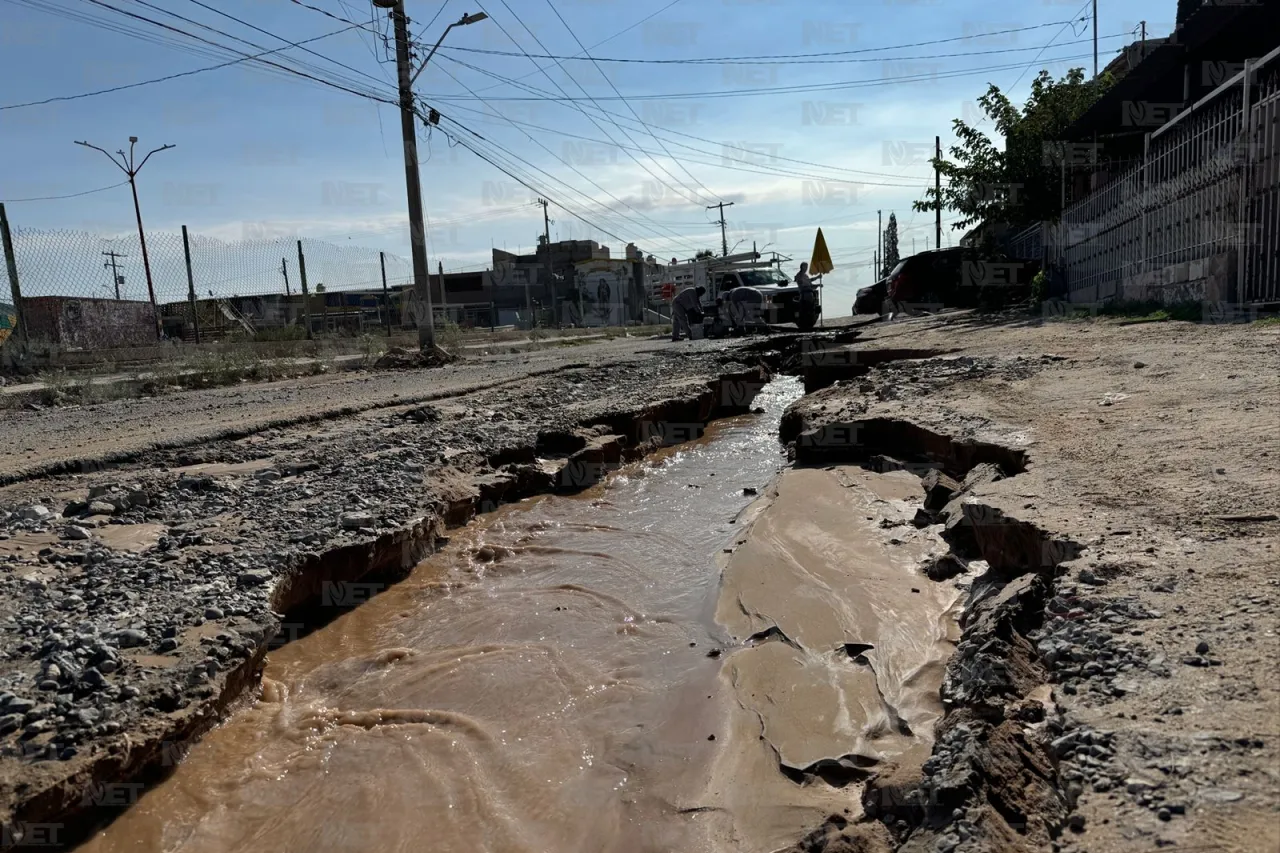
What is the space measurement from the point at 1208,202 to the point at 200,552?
10.9 metres

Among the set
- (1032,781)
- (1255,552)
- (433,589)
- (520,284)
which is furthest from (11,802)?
(520,284)

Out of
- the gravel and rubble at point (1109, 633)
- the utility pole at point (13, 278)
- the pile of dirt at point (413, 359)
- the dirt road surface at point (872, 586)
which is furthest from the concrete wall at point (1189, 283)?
the utility pole at point (13, 278)

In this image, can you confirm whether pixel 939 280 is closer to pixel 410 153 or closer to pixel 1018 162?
pixel 1018 162

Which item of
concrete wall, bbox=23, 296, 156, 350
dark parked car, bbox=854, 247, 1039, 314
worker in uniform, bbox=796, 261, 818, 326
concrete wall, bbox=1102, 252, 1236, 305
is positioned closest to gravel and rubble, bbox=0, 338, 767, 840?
concrete wall, bbox=1102, 252, 1236, 305

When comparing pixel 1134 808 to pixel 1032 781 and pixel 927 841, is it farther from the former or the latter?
pixel 927 841

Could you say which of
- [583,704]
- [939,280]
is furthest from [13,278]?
[939,280]

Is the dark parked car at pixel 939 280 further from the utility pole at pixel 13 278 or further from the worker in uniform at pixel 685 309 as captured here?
the utility pole at pixel 13 278

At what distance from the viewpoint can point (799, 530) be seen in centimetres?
536

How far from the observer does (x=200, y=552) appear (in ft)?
13.5

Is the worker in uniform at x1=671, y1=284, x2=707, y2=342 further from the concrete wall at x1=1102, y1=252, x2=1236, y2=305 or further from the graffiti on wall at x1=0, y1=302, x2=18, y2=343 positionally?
the graffiti on wall at x1=0, y1=302, x2=18, y2=343

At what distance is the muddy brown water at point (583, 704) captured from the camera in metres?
2.68

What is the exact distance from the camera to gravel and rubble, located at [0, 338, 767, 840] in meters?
2.67

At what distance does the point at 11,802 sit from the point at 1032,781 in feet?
9.46

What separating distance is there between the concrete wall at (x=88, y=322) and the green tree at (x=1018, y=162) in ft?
57.8
